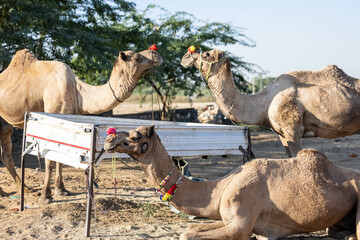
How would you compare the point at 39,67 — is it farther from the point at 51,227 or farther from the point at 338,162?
the point at 338,162

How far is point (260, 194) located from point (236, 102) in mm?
3243

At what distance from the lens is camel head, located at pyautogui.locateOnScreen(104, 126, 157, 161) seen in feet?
13.9

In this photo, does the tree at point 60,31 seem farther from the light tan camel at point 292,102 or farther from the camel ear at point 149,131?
the camel ear at point 149,131

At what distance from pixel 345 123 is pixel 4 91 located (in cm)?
628

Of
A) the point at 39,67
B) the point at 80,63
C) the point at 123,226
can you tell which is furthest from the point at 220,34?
the point at 123,226

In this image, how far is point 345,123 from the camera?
300 inches

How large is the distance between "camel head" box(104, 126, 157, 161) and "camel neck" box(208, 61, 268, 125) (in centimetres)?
328

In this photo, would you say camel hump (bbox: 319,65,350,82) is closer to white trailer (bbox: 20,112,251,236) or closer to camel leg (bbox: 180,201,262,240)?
white trailer (bbox: 20,112,251,236)

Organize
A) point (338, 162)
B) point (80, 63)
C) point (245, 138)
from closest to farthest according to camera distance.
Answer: point (245, 138) → point (338, 162) → point (80, 63)

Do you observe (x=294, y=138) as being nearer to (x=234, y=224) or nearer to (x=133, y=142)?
(x=234, y=224)

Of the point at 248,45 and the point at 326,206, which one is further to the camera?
the point at 248,45

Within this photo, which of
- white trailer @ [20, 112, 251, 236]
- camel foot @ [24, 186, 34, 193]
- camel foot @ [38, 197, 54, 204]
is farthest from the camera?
camel foot @ [24, 186, 34, 193]

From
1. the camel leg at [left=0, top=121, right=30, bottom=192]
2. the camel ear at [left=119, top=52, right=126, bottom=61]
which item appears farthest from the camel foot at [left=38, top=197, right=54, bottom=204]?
the camel ear at [left=119, top=52, right=126, bottom=61]

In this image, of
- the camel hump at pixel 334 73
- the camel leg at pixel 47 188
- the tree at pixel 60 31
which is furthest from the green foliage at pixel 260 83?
the camel leg at pixel 47 188
